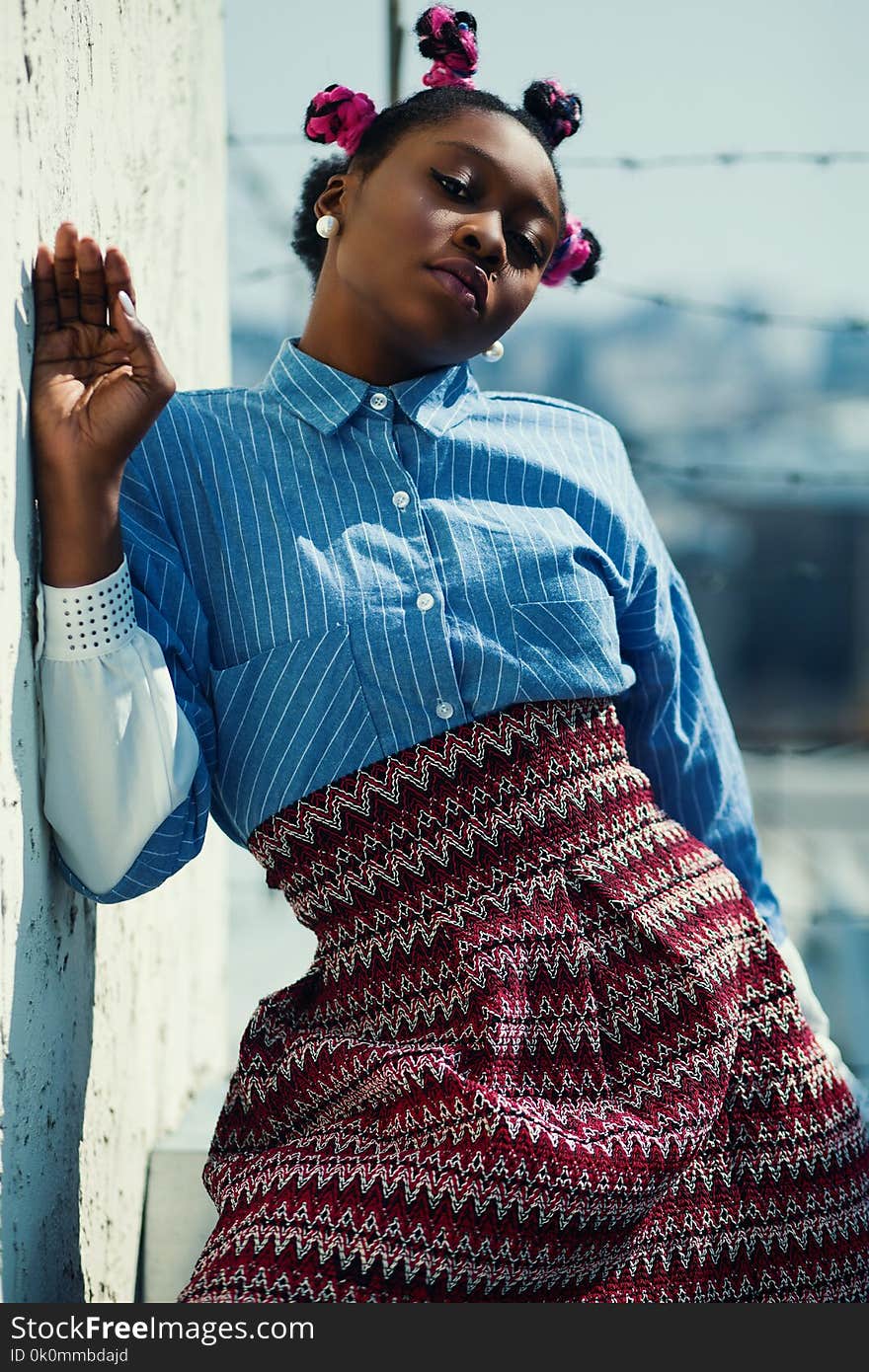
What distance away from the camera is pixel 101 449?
1.21 metres

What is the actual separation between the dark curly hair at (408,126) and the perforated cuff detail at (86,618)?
20.5 inches

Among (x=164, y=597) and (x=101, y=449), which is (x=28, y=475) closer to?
(x=101, y=449)

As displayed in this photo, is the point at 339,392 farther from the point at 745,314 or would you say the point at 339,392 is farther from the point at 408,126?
the point at 745,314

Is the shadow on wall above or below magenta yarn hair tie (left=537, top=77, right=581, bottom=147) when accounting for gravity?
below

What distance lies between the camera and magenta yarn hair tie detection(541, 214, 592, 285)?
1.64m

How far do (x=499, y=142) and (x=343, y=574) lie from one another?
0.44 m

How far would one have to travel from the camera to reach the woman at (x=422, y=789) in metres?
1.21

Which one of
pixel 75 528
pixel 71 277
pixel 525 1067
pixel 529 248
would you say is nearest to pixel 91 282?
pixel 71 277

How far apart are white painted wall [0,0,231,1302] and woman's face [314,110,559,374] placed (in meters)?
0.27

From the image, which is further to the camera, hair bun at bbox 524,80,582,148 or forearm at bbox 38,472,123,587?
hair bun at bbox 524,80,582,148

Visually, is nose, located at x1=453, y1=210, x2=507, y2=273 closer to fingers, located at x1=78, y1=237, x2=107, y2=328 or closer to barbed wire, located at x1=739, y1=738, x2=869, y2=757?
fingers, located at x1=78, y1=237, x2=107, y2=328

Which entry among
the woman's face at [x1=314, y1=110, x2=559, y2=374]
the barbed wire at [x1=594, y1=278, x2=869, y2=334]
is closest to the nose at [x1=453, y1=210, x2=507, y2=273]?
the woman's face at [x1=314, y1=110, x2=559, y2=374]

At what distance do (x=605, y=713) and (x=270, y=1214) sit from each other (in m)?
0.59


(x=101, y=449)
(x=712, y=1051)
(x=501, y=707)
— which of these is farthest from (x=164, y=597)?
(x=712, y=1051)
